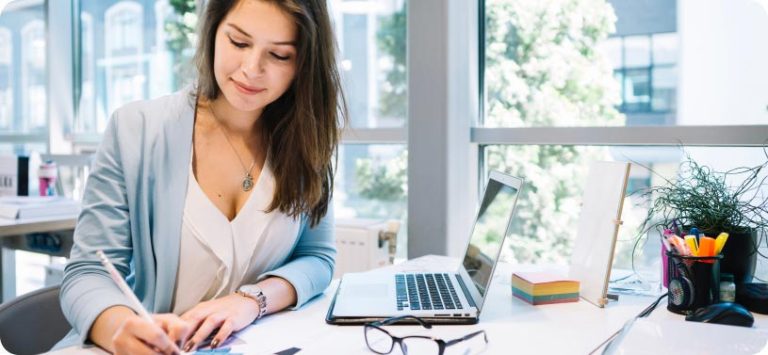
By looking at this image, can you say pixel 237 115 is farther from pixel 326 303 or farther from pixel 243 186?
pixel 326 303

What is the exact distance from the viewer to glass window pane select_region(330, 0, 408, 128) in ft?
7.22

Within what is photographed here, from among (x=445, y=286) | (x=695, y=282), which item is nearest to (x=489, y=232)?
(x=445, y=286)

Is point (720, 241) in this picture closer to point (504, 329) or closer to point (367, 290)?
point (504, 329)

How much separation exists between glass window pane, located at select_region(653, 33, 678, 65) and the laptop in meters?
0.77

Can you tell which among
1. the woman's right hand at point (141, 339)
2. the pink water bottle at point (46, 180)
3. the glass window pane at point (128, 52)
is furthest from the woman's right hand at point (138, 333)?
the glass window pane at point (128, 52)

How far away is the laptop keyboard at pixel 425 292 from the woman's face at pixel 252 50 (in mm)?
472

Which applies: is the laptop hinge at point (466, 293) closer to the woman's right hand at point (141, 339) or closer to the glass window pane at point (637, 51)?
the woman's right hand at point (141, 339)

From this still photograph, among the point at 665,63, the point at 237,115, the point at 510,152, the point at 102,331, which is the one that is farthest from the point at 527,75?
the point at 102,331

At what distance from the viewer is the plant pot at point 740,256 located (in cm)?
117

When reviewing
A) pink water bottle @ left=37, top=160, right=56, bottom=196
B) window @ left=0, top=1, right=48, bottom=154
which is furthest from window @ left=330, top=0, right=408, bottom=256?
window @ left=0, top=1, right=48, bottom=154

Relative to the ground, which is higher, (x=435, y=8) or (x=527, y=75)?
(x=435, y=8)

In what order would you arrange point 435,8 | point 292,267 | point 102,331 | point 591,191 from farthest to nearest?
point 435,8, point 591,191, point 292,267, point 102,331

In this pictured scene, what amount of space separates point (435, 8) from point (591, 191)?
2.74ft

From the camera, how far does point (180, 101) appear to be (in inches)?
47.5
